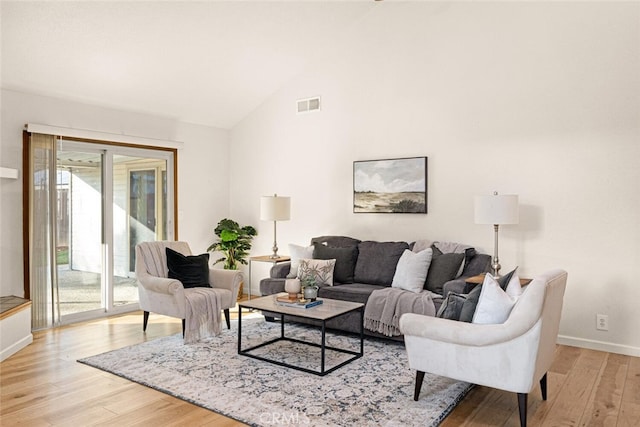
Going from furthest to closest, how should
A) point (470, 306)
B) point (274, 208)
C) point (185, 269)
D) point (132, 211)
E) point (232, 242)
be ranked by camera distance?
point (232, 242)
point (132, 211)
point (274, 208)
point (185, 269)
point (470, 306)

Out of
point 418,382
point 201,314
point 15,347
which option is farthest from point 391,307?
point 15,347

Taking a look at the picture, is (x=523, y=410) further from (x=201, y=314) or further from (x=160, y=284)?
(x=160, y=284)

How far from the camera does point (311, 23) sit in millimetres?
5352

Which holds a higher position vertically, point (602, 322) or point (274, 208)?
point (274, 208)

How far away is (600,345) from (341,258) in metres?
2.54

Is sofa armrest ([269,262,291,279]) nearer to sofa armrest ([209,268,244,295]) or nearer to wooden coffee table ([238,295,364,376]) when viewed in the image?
sofa armrest ([209,268,244,295])

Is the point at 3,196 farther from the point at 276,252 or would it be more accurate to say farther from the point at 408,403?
the point at 408,403

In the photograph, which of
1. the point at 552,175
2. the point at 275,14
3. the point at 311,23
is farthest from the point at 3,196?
the point at 552,175

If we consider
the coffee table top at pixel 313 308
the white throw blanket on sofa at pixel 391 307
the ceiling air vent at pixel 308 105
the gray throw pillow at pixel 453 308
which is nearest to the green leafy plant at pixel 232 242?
the ceiling air vent at pixel 308 105

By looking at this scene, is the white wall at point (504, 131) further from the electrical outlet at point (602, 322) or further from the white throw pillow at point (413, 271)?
the white throw pillow at point (413, 271)

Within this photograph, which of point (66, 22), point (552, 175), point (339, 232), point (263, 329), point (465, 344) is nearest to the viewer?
point (465, 344)

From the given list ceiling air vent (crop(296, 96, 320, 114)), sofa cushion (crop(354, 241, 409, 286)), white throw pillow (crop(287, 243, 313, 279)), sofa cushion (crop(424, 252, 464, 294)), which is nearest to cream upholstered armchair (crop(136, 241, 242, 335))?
white throw pillow (crop(287, 243, 313, 279))

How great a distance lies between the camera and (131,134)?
5750mm

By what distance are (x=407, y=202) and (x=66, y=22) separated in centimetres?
370
